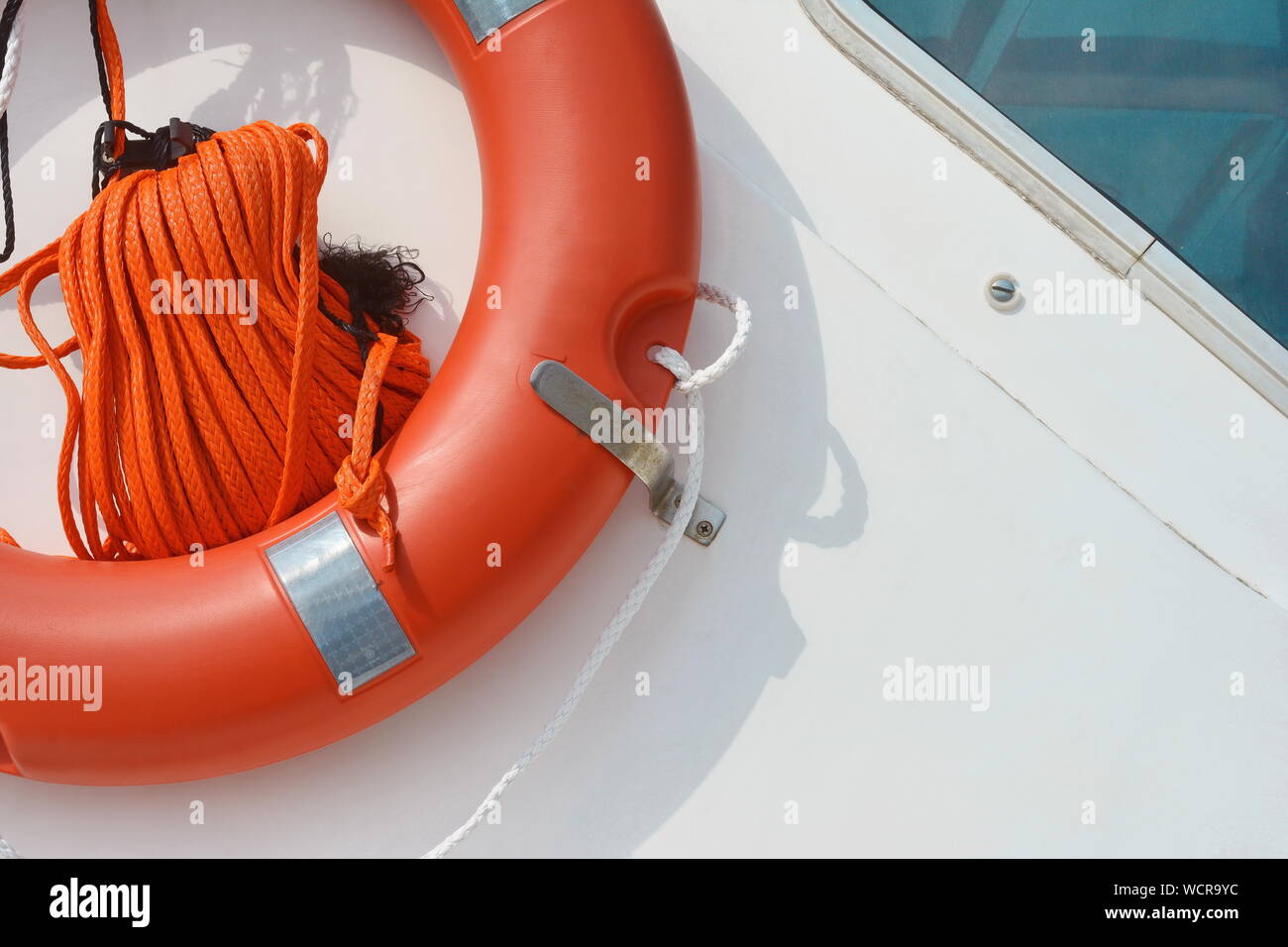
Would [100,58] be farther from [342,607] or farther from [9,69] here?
[342,607]

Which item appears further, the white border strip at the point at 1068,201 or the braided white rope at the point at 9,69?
the white border strip at the point at 1068,201

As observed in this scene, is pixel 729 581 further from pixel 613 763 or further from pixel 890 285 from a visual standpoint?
pixel 890 285

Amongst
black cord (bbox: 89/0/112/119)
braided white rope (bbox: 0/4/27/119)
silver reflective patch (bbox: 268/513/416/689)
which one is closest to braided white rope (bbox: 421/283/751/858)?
silver reflective patch (bbox: 268/513/416/689)

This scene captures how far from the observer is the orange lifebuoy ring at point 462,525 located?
32.0 inches

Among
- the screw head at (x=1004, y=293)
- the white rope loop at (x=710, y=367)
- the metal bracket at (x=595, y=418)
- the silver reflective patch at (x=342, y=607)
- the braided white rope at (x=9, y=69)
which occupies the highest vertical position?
the braided white rope at (x=9, y=69)

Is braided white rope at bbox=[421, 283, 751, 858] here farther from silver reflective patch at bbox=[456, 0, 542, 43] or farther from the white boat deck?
silver reflective patch at bbox=[456, 0, 542, 43]

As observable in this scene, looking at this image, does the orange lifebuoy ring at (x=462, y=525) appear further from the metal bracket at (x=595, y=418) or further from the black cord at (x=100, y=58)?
the black cord at (x=100, y=58)

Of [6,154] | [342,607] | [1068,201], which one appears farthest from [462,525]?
[1068,201]

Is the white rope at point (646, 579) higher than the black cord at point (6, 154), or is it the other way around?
the black cord at point (6, 154)

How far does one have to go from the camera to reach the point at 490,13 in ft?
2.84

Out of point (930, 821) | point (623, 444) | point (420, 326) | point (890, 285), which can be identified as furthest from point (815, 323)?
point (930, 821)

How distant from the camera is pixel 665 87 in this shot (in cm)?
87

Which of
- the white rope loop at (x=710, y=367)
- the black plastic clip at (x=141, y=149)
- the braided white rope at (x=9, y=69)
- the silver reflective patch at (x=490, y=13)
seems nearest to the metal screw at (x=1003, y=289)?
the white rope loop at (x=710, y=367)

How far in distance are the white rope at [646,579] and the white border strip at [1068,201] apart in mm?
310
